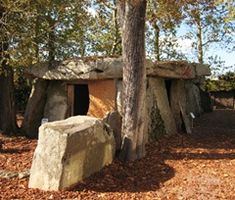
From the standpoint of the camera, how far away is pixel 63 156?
631 centimetres

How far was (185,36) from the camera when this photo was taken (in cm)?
1950

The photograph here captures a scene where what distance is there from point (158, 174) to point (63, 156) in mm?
2099

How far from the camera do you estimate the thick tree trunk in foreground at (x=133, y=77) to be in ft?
26.7

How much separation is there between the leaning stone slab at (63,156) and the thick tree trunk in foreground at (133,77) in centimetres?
137

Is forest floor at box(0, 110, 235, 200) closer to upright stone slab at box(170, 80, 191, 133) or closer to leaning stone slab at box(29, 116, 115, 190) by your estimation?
leaning stone slab at box(29, 116, 115, 190)

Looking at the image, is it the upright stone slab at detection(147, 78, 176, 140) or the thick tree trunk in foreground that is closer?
the thick tree trunk in foreground

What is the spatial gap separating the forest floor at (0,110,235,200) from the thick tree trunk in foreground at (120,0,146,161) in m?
0.48

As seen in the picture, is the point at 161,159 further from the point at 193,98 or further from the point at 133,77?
the point at 193,98

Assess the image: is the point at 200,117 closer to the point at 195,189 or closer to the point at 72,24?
the point at 72,24

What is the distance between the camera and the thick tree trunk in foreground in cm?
812

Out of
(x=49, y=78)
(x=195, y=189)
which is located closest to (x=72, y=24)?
(x=49, y=78)

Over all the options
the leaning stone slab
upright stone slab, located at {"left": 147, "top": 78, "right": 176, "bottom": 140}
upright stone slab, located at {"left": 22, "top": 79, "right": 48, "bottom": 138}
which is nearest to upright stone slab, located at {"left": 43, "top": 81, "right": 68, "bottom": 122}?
upright stone slab, located at {"left": 22, "top": 79, "right": 48, "bottom": 138}

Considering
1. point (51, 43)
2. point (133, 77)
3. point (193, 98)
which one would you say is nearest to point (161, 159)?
point (133, 77)

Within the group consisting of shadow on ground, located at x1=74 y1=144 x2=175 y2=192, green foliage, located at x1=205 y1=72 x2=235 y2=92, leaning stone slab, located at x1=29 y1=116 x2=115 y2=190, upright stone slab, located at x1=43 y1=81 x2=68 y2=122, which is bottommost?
shadow on ground, located at x1=74 y1=144 x2=175 y2=192
